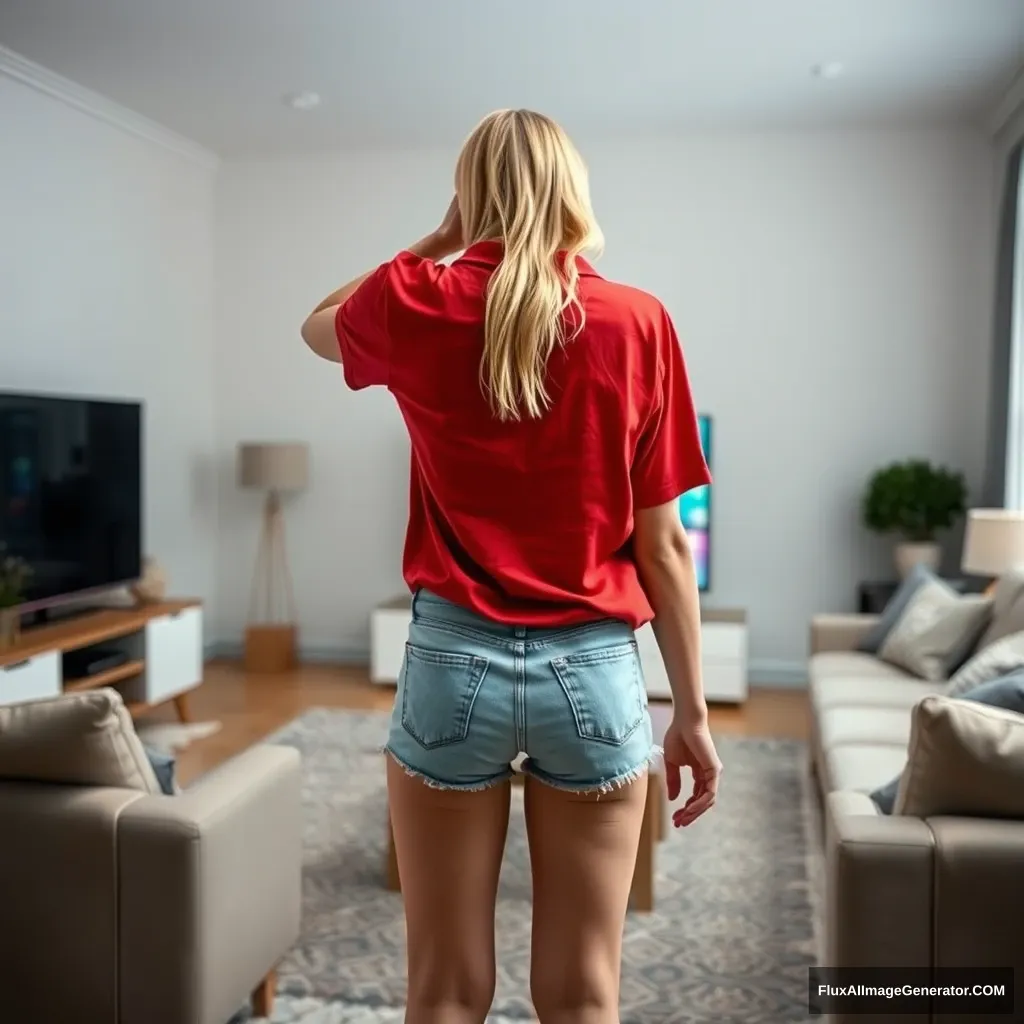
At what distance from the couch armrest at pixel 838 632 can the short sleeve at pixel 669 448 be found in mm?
3462

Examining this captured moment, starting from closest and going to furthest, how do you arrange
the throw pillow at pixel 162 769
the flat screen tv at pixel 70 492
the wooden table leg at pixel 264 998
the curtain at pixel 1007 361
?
1. the throw pillow at pixel 162 769
2. the wooden table leg at pixel 264 998
3. the flat screen tv at pixel 70 492
4. the curtain at pixel 1007 361

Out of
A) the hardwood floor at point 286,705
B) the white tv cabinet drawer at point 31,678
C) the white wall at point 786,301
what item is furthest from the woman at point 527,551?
the white wall at point 786,301

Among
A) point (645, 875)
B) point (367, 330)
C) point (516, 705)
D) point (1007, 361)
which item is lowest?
point (645, 875)

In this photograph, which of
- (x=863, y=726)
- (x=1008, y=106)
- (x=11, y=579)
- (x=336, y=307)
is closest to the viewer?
(x=336, y=307)

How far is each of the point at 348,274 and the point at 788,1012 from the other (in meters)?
4.78

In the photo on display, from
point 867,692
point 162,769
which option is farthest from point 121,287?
point 867,692

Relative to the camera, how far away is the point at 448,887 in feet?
4.33

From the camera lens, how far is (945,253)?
572cm

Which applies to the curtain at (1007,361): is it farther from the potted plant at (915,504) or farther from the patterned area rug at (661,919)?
the patterned area rug at (661,919)

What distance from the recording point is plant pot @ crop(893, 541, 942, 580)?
538cm

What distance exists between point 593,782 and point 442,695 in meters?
0.20

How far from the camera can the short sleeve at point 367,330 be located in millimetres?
1290

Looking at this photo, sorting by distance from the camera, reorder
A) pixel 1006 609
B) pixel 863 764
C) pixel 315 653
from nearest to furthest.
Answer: pixel 863 764 → pixel 1006 609 → pixel 315 653

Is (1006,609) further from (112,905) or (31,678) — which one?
(31,678)
